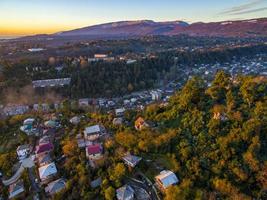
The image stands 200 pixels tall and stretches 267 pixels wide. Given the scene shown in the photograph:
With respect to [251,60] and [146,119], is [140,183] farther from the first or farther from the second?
[251,60]

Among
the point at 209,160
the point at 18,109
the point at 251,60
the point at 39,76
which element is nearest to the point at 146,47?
the point at 251,60

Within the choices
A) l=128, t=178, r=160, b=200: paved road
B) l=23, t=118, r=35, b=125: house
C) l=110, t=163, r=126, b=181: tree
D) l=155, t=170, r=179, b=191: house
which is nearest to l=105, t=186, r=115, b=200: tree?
l=110, t=163, r=126, b=181: tree

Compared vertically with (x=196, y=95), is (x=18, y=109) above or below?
below

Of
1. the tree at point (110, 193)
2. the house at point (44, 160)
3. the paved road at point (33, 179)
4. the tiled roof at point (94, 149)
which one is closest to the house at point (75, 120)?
the house at point (44, 160)

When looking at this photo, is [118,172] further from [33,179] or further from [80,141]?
[33,179]

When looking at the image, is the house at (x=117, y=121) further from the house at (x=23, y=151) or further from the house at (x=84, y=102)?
the house at (x=84, y=102)

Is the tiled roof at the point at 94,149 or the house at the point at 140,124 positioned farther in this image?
the house at the point at 140,124
